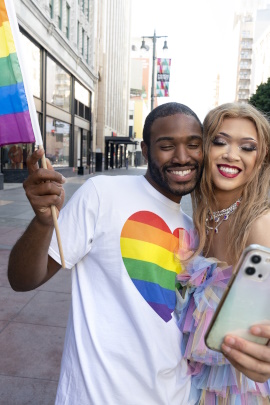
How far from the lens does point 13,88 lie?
158 centimetres

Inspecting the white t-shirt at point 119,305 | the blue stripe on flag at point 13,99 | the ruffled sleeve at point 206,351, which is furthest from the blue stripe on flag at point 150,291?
the blue stripe on flag at point 13,99

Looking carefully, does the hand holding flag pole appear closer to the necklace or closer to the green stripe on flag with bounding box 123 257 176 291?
the green stripe on flag with bounding box 123 257 176 291

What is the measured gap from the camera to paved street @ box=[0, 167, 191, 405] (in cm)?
309

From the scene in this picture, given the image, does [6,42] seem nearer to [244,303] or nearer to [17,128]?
[17,128]

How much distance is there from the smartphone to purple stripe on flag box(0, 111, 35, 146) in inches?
38.9

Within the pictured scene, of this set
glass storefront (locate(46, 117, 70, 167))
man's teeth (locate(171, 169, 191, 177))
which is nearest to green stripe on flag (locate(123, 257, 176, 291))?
man's teeth (locate(171, 169, 191, 177))

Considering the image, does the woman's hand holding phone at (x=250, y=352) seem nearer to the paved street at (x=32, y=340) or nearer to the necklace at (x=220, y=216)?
the necklace at (x=220, y=216)

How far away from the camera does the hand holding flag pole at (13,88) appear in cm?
152

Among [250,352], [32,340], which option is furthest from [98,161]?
[250,352]

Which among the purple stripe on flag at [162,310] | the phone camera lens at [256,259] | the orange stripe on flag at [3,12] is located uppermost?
the orange stripe on flag at [3,12]

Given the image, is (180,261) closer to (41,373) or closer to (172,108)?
(172,108)

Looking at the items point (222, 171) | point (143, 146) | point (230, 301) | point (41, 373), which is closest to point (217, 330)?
point (230, 301)

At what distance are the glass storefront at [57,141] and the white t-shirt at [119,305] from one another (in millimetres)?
20779

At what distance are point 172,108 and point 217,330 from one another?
41.2 inches
